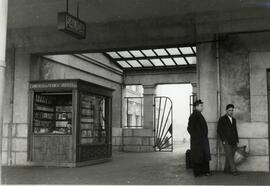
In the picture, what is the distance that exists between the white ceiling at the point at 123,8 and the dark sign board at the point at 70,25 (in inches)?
35.2

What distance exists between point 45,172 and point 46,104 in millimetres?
3098

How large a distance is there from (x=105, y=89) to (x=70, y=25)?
4507mm

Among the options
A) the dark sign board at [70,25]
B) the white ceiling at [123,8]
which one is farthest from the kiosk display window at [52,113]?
the dark sign board at [70,25]

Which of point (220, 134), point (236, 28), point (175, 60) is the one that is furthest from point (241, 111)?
point (175, 60)

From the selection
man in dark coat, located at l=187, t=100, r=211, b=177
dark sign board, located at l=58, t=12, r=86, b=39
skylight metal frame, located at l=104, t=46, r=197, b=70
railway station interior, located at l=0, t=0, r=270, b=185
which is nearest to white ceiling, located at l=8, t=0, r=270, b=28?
railway station interior, located at l=0, t=0, r=270, b=185

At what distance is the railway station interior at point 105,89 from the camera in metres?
10.8

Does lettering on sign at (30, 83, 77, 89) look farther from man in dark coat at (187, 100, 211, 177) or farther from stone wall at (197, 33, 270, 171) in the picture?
man in dark coat at (187, 100, 211, 177)

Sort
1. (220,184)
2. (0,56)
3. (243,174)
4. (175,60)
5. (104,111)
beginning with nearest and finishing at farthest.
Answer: (0,56) → (220,184) → (243,174) → (104,111) → (175,60)

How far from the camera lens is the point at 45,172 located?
10.8 metres

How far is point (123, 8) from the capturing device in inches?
449

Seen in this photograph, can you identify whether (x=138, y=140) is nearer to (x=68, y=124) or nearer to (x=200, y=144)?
(x=68, y=124)

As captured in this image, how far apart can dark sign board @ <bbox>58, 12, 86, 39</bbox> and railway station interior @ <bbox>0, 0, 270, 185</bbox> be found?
0.02 m

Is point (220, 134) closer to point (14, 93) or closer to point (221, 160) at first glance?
point (221, 160)

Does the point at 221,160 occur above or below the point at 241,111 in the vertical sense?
below
